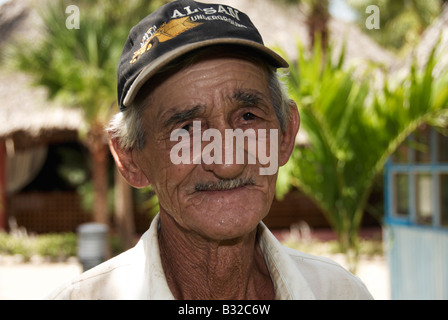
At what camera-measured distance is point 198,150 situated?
1.17m

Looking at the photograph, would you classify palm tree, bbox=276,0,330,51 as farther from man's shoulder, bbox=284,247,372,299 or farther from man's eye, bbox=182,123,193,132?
man's eye, bbox=182,123,193,132

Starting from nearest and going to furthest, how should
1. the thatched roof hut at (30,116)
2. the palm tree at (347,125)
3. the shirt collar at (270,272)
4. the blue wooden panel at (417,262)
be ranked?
the shirt collar at (270,272) → the palm tree at (347,125) → the blue wooden panel at (417,262) → the thatched roof hut at (30,116)

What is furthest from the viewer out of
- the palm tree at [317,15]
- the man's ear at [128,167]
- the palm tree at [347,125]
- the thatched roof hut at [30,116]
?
the thatched roof hut at [30,116]

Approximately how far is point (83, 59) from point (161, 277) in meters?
7.45

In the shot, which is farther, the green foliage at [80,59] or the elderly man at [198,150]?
the green foliage at [80,59]

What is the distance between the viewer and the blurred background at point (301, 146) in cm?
366

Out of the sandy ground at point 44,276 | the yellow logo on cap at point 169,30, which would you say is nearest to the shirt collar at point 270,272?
the yellow logo on cap at point 169,30

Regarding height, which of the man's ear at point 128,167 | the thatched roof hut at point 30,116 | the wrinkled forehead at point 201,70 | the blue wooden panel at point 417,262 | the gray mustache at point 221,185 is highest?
the thatched roof hut at point 30,116

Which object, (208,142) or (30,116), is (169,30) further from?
(30,116)

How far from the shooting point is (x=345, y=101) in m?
3.60

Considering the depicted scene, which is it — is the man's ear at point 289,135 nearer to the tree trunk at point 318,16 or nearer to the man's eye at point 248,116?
the man's eye at point 248,116

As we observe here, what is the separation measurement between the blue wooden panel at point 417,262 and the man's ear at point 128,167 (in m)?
4.08

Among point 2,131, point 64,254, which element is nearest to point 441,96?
point 64,254
